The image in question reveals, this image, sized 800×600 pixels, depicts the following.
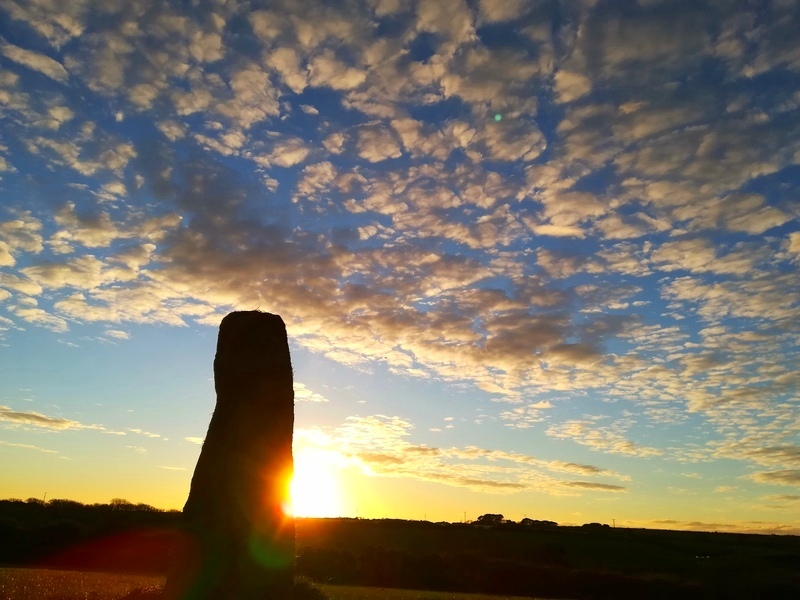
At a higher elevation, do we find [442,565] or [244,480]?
[442,565]

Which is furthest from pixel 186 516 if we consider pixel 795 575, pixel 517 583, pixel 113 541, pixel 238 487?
pixel 795 575

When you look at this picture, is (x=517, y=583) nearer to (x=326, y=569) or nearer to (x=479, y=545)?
(x=326, y=569)

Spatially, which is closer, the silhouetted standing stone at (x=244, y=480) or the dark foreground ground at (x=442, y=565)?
the silhouetted standing stone at (x=244, y=480)

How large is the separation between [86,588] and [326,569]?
28441 millimetres

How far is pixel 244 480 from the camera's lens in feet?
53.3

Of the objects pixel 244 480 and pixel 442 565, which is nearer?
pixel 244 480

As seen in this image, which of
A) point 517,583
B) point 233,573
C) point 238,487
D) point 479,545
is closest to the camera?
point 233,573

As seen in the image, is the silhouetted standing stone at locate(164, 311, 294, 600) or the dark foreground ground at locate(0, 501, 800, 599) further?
the dark foreground ground at locate(0, 501, 800, 599)

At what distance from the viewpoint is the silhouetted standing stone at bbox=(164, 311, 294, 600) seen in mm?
15211

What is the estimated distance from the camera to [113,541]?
55.1 metres

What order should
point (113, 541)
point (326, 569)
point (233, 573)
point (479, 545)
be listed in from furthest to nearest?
point (479, 545)
point (113, 541)
point (326, 569)
point (233, 573)

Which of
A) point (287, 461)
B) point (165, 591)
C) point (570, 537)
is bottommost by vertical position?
point (165, 591)

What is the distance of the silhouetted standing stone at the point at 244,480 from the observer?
1521 cm

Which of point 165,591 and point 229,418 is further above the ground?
point 229,418
